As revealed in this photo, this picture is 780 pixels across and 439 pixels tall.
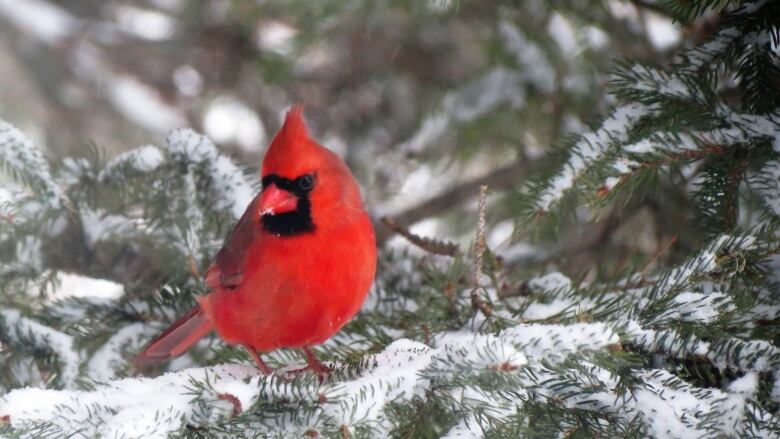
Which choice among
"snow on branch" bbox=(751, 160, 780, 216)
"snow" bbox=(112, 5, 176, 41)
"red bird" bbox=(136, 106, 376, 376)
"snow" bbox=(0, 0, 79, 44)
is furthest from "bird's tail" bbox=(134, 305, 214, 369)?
"snow" bbox=(0, 0, 79, 44)

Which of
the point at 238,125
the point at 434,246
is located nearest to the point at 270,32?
the point at 238,125

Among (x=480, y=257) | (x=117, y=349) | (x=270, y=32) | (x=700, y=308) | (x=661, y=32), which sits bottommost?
(x=700, y=308)

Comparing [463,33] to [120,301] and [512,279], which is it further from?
[120,301]

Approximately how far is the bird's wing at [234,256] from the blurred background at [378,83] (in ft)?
1.99

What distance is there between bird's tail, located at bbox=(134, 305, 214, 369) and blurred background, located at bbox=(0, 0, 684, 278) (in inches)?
22.7

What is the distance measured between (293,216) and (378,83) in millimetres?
2392

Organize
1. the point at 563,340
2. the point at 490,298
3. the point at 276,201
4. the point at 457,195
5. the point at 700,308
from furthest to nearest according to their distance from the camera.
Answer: the point at 457,195 < the point at 490,298 < the point at 276,201 < the point at 700,308 < the point at 563,340

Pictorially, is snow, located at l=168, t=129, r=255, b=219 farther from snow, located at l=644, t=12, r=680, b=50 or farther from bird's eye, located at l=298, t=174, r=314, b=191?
snow, located at l=644, t=12, r=680, b=50

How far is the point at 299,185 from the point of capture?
1.78 metres

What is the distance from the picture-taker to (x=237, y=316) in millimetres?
1864

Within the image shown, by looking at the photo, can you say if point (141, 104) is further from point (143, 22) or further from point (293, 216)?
point (293, 216)

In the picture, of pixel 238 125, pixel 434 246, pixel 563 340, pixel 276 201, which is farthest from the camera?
pixel 238 125

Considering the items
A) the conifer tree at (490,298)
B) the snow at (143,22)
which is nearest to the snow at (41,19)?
the snow at (143,22)

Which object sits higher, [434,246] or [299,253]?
[434,246]
